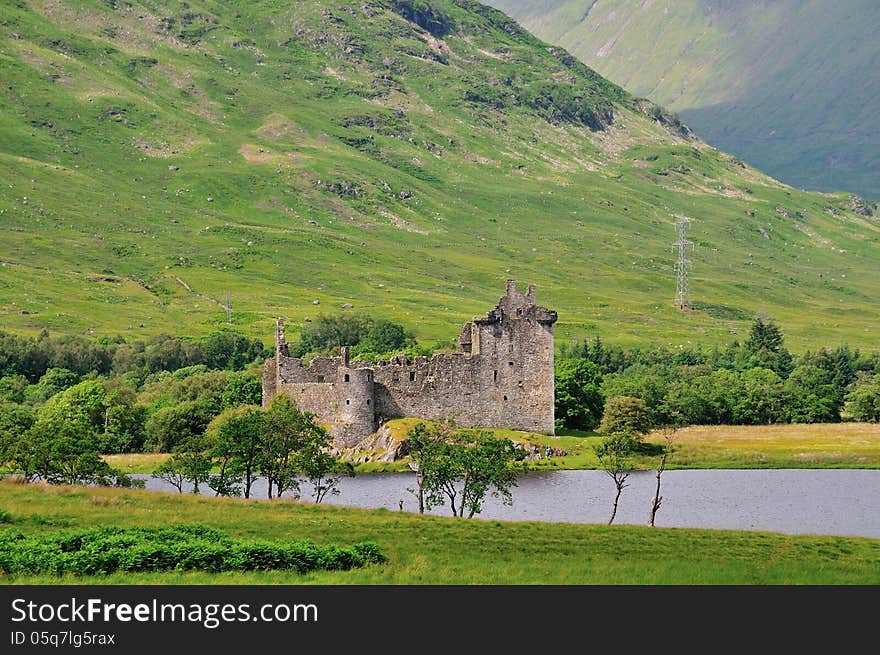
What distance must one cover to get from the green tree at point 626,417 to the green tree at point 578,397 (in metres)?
3.28

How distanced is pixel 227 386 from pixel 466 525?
76.2 metres

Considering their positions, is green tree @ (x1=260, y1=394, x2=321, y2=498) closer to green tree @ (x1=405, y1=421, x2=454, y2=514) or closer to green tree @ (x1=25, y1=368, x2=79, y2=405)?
green tree @ (x1=405, y1=421, x2=454, y2=514)

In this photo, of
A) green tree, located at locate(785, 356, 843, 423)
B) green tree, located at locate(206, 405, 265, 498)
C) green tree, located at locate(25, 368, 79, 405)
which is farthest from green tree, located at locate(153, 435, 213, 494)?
green tree, located at locate(785, 356, 843, 423)

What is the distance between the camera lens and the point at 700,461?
101 m

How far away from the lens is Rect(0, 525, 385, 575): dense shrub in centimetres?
4138

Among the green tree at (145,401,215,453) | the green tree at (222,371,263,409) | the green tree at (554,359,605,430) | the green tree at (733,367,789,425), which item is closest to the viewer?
the green tree at (145,401,215,453)

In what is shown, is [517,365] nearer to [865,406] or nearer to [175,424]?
[175,424]

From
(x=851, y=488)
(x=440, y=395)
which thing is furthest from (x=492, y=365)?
(x=851, y=488)

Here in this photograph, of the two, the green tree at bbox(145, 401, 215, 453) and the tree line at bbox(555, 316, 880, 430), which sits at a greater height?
the tree line at bbox(555, 316, 880, 430)

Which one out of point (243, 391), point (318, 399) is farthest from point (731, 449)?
point (243, 391)

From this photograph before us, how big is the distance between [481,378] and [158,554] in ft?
230

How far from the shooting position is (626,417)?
11006 centimetres

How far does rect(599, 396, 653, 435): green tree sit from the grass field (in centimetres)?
125
